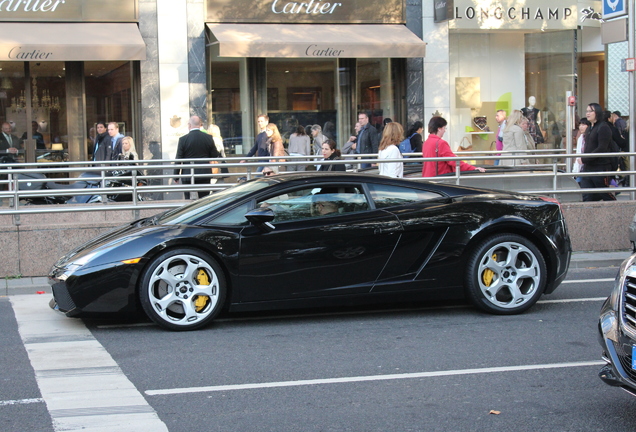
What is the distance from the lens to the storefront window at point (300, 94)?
64.9 ft

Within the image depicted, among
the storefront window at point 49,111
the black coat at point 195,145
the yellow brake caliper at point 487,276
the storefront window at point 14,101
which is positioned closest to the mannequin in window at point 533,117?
the black coat at point 195,145

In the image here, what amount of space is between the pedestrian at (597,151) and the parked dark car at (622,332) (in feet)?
26.6

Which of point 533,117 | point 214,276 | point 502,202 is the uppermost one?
point 533,117

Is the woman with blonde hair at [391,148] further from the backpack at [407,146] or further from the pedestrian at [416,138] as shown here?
the backpack at [407,146]

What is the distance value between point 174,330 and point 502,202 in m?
3.15

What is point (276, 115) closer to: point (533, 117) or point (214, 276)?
point (533, 117)

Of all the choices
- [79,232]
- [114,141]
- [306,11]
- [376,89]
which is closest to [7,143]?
[114,141]

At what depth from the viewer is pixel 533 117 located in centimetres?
2216

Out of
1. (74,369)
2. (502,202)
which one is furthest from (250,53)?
(74,369)

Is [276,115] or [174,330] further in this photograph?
[276,115]

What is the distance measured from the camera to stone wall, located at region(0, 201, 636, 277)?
31.1ft

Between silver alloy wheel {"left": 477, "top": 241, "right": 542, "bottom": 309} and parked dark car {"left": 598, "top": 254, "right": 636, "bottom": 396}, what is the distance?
2.88m

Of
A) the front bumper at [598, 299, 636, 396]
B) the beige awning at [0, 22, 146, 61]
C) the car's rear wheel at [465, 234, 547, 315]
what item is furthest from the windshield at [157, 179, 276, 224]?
the beige awning at [0, 22, 146, 61]

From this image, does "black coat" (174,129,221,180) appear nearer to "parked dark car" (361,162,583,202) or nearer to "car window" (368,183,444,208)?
"parked dark car" (361,162,583,202)
